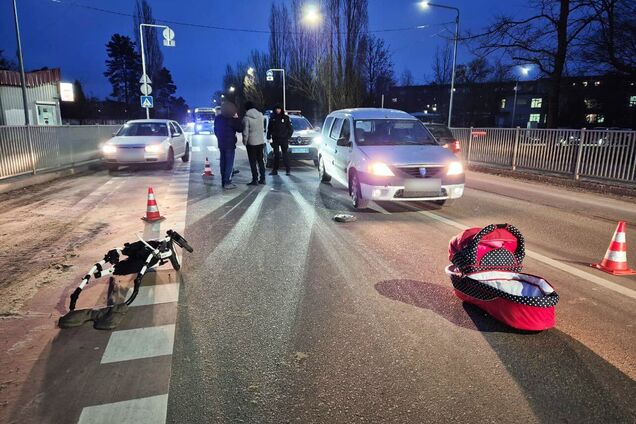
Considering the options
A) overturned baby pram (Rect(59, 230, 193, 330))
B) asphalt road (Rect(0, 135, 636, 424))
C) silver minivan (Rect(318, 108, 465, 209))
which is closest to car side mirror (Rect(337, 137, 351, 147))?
silver minivan (Rect(318, 108, 465, 209))

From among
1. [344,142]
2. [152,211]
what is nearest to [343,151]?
[344,142]

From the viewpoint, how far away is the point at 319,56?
38250 mm

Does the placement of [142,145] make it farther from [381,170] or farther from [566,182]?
[566,182]

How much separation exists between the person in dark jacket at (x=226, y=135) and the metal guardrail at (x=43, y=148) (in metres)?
5.50

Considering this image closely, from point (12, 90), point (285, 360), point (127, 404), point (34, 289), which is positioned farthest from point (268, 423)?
point (12, 90)

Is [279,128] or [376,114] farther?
[279,128]

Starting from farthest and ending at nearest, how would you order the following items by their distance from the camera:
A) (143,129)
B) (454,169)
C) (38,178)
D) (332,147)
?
1. (143,129)
2. (38,178)
3. (332,147)
4. (454,169)

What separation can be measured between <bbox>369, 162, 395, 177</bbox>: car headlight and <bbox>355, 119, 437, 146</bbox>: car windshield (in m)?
1.06

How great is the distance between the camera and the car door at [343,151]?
28.2 ft

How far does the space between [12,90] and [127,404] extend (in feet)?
102

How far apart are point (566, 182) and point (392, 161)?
7.46 m

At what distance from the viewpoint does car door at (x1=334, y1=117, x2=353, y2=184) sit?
8586 millimetres

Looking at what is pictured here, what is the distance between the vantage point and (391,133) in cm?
873

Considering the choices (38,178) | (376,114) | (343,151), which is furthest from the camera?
(38,178)
